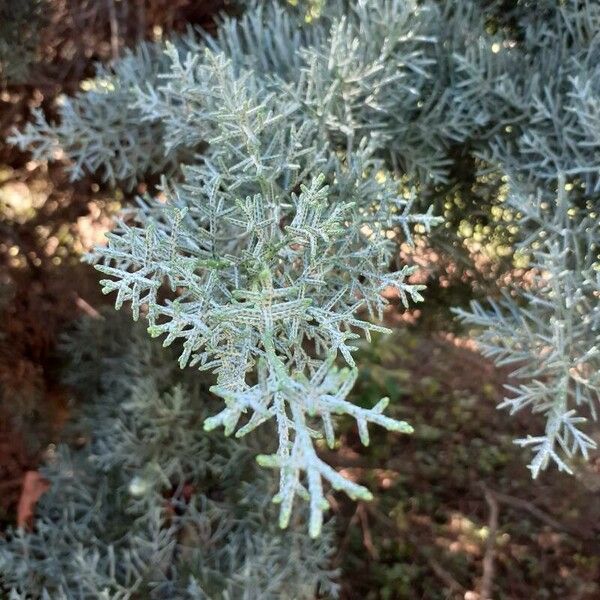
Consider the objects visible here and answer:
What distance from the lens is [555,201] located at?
728mm

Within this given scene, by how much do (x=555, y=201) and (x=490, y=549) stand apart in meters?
1.17

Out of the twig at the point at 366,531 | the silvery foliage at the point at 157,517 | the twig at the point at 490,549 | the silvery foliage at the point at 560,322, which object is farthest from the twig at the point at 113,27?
the twig at the point at 490,549

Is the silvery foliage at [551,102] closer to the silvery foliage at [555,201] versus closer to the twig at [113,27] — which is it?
the silvery foliage at [555,201]

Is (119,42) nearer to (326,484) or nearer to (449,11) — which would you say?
(449,11)

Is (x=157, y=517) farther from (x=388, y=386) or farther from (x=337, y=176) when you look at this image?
(x=388, y=386)

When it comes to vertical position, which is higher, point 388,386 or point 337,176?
point 337,176

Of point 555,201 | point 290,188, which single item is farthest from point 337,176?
point 555,201

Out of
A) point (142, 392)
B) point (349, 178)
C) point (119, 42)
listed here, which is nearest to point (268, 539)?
point (142, 392)

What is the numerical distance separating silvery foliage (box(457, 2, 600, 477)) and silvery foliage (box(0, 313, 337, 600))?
0.52 meters

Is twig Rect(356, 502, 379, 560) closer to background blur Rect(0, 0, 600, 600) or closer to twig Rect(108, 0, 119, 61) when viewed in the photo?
background blur Rect(0, 0, 600, 600)

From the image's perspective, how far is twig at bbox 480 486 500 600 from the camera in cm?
157

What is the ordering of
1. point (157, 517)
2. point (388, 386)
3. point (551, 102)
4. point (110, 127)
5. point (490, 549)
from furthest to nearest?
point (388, 386) < point (490, 549) < point (157, 517) < point (110, 127) < point (551, 102)

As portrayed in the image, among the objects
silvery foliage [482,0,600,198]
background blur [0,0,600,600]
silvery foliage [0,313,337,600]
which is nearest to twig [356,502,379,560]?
background blur [0,0,600,600]

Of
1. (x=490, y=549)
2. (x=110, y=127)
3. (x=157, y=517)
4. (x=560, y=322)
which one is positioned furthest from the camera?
(x=490, y=549)
